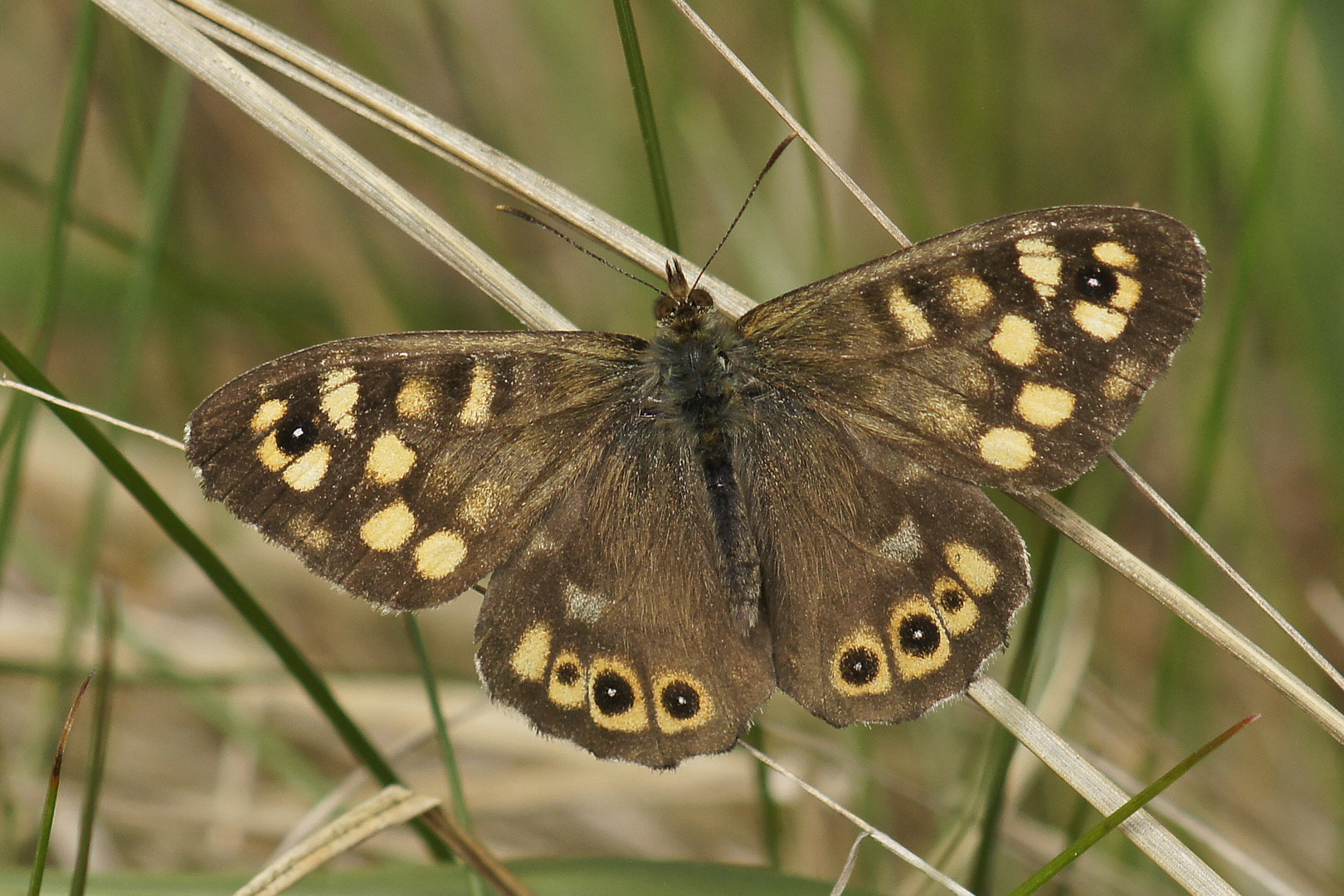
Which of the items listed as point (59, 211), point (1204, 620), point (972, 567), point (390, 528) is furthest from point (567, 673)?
point (59, 211)

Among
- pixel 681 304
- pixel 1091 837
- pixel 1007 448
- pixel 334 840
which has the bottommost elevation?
pixel 1091 837

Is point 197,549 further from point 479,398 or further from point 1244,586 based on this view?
point 1244,586

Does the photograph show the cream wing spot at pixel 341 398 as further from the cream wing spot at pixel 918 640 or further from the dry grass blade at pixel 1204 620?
the dry grass blade at pixel 1204 620

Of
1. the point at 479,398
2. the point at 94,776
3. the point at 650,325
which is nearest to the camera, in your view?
the point at 94,776

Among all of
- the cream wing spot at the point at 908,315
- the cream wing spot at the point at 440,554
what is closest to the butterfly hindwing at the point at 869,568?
the cream wing spot at the point at 908,315

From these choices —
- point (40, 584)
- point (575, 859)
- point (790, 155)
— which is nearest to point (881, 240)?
point (790, 155)

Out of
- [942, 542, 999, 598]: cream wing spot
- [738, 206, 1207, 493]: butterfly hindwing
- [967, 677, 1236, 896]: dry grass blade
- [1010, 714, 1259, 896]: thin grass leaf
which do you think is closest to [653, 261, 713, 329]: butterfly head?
[738, 206, 1207, 493]: butterfly hindwing

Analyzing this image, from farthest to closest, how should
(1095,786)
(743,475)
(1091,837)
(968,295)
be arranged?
(743,475) < (968,295) < (1095,786) < (1091,837)
